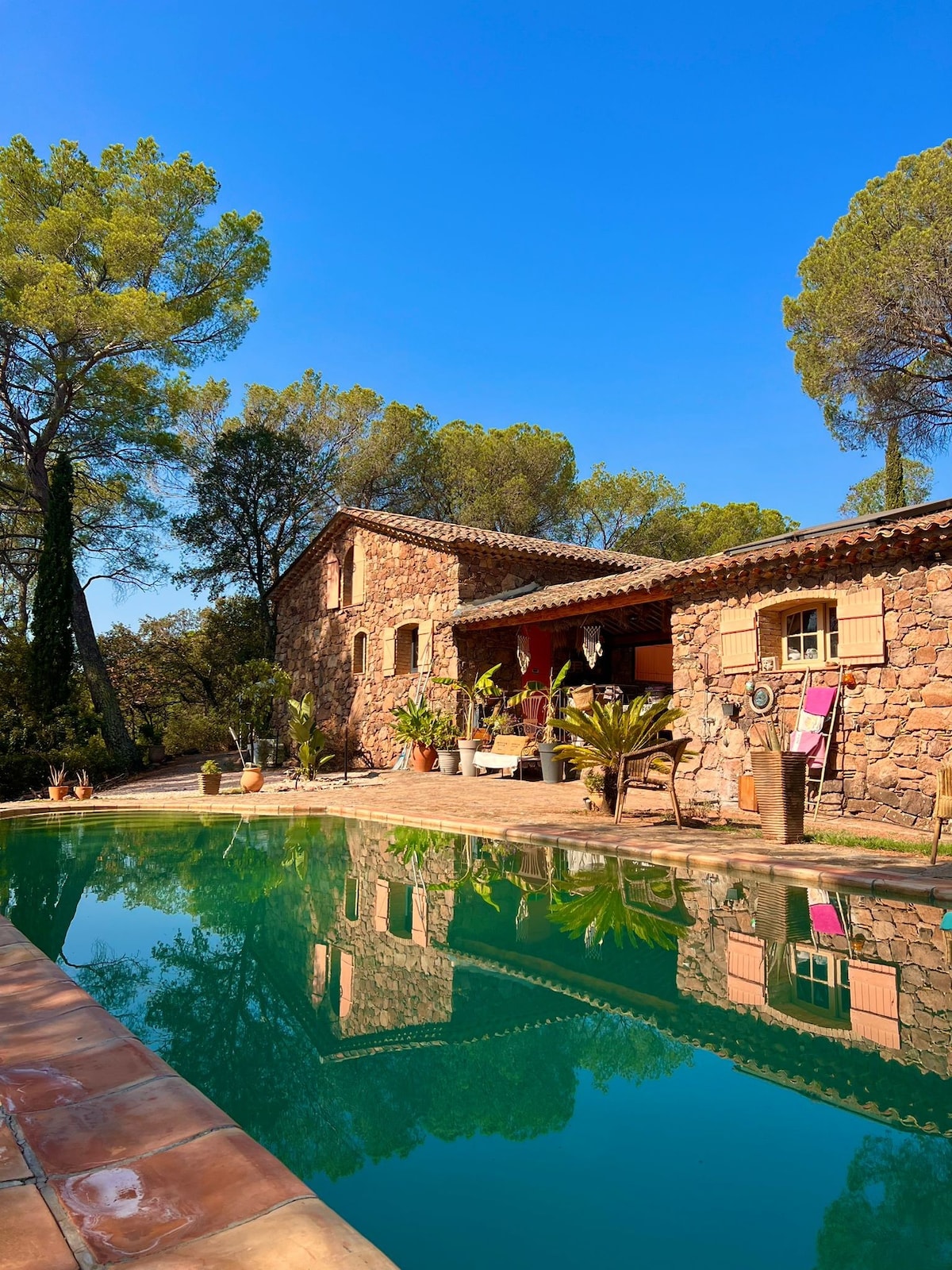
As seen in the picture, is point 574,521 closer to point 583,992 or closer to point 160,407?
point 160,407

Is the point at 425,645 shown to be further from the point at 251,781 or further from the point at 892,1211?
the point at 892,1211

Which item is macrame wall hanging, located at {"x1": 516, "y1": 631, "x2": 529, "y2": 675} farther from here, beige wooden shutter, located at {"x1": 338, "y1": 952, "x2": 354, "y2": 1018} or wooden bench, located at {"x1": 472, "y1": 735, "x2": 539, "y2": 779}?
beige wooden shutter, located at {"x1": 338, "y1": 952, "x2": 354, "y2": 1018}

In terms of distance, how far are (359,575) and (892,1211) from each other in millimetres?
16511

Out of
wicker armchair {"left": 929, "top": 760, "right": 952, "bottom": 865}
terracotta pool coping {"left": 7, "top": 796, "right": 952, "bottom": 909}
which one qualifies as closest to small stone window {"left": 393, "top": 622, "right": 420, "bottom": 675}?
terracotta pool coping {"left": 7, "top": 796, "right": 952, "bottom": 909}

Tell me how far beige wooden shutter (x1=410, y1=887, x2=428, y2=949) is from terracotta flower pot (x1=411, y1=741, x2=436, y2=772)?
874cm

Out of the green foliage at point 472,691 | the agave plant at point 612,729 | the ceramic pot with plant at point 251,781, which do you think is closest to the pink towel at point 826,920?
the agave plant at point 612,729

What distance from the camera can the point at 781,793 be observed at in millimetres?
7281

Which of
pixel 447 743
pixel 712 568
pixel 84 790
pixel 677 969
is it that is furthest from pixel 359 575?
pixel 677 969

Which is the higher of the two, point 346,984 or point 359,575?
point 359,575

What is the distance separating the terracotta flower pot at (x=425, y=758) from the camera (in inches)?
593

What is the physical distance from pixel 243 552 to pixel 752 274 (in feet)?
48.9

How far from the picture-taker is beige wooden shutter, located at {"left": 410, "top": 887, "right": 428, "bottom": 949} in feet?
16.4

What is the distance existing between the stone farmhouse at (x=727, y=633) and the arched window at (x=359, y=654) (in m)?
0.64

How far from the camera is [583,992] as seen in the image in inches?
158
